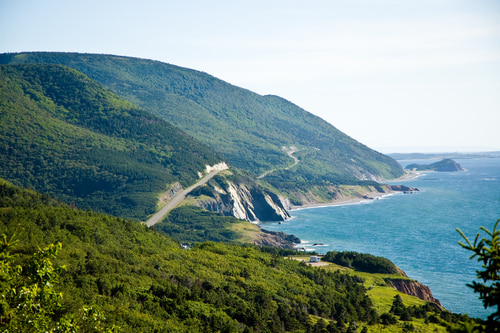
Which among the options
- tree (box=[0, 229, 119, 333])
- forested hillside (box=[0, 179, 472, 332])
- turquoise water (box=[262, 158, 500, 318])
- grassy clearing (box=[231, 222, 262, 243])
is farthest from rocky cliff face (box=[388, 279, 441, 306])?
tree (box=[0, 229, 119, 333])

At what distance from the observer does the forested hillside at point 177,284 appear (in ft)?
162

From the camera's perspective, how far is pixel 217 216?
7357 inches

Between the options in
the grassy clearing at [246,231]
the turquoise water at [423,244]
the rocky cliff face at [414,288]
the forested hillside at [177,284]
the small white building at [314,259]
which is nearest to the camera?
the forested hillside at [177,284]

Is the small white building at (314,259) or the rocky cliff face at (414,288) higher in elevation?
the small white building at (314,259)

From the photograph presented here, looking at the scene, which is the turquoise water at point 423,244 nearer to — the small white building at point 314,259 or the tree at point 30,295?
the small white building at point 314,259

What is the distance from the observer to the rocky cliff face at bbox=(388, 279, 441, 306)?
9388 centimetres

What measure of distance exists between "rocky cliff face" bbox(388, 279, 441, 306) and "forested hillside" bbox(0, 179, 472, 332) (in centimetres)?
1082

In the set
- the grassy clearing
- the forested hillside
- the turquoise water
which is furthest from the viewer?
the grassy clearing

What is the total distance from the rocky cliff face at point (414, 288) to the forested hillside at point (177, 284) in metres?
10.8

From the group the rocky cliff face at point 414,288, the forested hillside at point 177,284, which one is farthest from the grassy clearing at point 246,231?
the rocky cliff face at point 414,288

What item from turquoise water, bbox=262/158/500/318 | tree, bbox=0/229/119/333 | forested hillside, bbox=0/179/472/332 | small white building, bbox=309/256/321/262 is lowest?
turquoise water, bbox=262/158/500/318

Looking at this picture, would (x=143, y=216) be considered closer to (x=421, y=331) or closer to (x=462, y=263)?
(x=462, y=263)

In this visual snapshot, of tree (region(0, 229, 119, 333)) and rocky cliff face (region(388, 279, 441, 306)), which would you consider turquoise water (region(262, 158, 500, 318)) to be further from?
tree (region(0, 229, 119, 333))

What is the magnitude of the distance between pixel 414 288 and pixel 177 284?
5589cm
